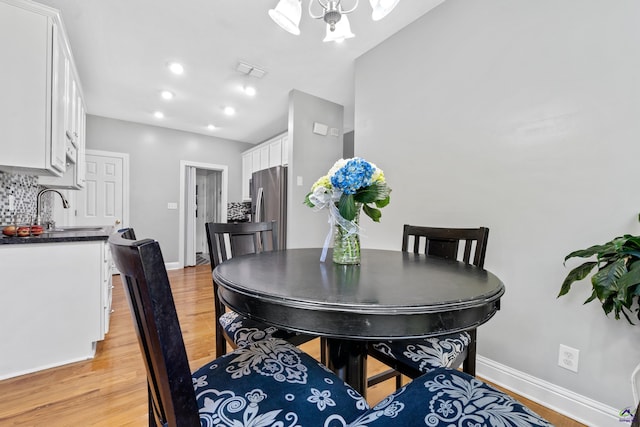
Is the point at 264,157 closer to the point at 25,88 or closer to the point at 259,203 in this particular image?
the point at 259,203

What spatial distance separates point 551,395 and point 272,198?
3.14m

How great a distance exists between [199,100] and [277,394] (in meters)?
3.79

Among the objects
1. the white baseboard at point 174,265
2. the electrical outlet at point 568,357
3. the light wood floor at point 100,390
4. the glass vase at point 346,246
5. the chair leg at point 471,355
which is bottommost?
the light wood floor at point 100,390

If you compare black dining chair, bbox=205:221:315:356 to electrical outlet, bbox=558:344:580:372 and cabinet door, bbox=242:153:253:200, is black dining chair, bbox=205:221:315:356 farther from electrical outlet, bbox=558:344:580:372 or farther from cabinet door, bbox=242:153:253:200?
cabinet door, bbox=242:153:253:200

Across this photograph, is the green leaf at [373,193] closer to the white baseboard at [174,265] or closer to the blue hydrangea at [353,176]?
the blue hydrangea at [353,176]

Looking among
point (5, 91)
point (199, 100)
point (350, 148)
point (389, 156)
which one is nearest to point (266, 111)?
point (199, 100)

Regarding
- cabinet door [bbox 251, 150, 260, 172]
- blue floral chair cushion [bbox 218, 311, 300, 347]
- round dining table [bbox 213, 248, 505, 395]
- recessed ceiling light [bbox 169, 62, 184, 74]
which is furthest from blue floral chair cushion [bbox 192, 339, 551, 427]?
cabinet door [bbox 251, 150, 260, 172]

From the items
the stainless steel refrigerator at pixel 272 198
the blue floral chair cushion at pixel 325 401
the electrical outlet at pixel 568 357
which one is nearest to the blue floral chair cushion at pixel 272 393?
the blue floral chair cushion at pixel 325 401

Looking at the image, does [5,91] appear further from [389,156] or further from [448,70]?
[448,70]

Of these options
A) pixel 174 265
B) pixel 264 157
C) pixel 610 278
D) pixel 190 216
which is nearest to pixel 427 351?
pixel 610 278

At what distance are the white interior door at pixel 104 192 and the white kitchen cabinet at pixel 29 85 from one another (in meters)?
2.62

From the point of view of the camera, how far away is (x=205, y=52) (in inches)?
101

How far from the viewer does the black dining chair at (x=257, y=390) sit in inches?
20.4

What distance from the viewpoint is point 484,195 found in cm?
176
